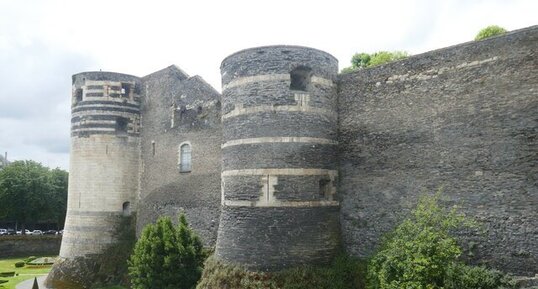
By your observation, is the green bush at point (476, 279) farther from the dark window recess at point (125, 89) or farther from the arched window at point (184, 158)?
the dark window recess at point (125, 89)

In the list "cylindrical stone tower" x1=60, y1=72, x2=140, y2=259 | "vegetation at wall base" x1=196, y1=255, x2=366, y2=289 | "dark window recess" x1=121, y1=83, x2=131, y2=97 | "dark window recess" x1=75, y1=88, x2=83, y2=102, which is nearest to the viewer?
"vegetation at wall base" x1=196, y1=255, x2=366, y2=289

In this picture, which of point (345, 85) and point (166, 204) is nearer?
point (345, 85)

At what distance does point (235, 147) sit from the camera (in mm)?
16172

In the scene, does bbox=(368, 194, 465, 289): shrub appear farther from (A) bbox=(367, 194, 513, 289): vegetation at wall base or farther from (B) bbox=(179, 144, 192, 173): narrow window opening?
(B) bbox=(179, 144, 192, 173): narrow window opening

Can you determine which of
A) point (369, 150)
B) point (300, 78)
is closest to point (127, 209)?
point (300, 78)

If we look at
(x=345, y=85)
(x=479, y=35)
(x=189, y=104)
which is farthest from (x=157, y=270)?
(x=479, y=35)

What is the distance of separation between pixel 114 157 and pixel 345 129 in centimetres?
1393

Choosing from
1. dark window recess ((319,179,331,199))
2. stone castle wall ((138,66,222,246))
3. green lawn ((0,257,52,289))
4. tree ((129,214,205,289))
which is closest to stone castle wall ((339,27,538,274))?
dark window recess ((319,179,331,199))

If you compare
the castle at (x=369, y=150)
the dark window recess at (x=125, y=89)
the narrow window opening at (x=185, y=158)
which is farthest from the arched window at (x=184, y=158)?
the dark window recess at (x=125, y=89)

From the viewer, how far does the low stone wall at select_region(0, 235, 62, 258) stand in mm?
38188

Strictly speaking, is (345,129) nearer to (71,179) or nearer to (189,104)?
(189,104)

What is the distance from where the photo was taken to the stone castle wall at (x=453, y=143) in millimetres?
12570

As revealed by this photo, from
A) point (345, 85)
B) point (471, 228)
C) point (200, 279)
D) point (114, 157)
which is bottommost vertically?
point (200, 279)

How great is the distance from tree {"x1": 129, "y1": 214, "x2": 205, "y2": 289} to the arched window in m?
4.25
